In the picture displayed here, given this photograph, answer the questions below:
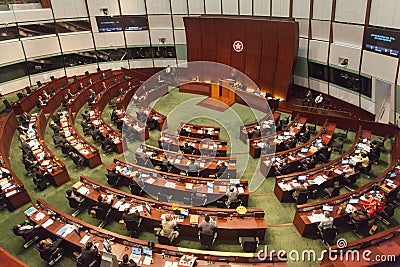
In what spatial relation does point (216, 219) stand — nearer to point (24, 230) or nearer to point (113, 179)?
point (113, 179)

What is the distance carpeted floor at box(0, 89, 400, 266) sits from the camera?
8.31 meters

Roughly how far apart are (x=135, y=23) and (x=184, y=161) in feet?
46.5

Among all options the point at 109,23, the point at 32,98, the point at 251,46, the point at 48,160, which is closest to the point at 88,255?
the point at 48,160

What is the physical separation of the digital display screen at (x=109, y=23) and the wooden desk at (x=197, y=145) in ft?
39.9

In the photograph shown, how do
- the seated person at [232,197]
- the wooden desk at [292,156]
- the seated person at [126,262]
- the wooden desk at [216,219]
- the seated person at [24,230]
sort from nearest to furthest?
the seated person at [126,262], the seated person at [24,230], the wooden desk at [216,219], the seated person at [232,197], the wooden desk at [292,156]

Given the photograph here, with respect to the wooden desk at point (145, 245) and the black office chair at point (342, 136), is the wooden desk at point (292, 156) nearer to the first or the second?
the black office chair at point (342, 136)

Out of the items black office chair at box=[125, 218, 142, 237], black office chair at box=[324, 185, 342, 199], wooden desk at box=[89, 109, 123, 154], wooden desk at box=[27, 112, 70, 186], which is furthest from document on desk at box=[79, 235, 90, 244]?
black office chair at box=[324, 185, 342, 199]

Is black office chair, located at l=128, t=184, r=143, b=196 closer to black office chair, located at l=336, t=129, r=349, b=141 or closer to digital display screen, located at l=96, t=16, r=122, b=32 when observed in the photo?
black office chair, located at l=336, t=129, r=349, b=141

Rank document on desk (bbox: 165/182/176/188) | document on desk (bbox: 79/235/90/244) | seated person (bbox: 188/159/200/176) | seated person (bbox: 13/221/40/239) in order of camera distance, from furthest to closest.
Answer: seated person (bbox: 188/159/200/176), document on desk (bbox: 165/182/176/188), seated person (bbox: 13/221/40/239), document on desk (bbox: 79/235/90/244)

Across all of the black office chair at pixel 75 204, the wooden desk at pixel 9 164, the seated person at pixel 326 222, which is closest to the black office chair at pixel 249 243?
the seated person at pixel 326 222

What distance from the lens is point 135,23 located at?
2095 cm

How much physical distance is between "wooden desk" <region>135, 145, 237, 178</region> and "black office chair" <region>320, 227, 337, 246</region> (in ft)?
12.4

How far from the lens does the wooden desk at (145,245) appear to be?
667 cm

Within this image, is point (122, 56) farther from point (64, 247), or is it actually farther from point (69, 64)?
point (64, 247)
